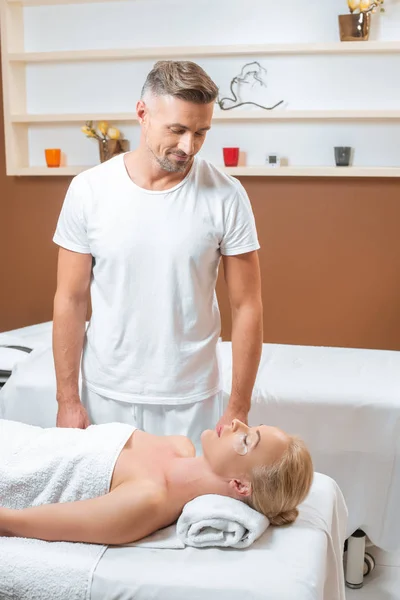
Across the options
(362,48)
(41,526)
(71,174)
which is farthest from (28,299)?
(41,526)

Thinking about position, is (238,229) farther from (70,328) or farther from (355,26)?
(355,26)

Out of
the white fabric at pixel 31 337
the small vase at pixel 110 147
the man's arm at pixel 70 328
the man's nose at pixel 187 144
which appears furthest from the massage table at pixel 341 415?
the small vase at pixel 110 147

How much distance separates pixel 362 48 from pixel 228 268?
1.75m

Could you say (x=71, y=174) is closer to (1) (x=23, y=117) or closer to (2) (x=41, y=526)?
(1) (x=23, y=117)

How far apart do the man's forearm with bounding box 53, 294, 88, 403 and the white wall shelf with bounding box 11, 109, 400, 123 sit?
1.69 m

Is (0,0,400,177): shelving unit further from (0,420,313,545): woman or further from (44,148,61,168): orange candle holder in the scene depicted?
(0,420,313,545): woman

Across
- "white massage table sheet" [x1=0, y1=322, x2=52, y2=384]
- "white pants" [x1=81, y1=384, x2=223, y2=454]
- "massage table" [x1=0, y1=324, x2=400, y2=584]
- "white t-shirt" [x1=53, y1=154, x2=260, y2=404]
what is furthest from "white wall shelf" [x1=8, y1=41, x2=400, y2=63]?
"white pants" [x1=81, y1=384, x2=223, y2=454]

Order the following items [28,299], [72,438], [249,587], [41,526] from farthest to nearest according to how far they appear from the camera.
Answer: [28,299] < [72,438] < [41,526] < [249,587]

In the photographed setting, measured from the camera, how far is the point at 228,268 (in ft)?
5.72

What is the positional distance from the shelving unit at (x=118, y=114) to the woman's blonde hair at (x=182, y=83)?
1675 millimetres

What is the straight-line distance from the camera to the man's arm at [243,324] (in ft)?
5.69

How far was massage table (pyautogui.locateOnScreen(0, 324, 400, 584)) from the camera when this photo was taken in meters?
2.30

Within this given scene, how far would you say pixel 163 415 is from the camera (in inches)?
70.9

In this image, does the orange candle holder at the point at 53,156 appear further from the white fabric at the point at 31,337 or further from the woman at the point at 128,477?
the woman at the point at 128,477
